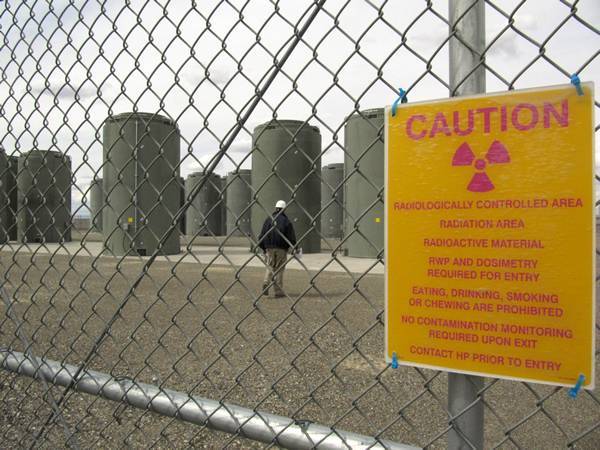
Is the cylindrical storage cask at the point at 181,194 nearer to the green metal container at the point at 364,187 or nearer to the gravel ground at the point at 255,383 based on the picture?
the gravel ground at the point at 255,383

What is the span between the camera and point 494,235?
3.23 feet

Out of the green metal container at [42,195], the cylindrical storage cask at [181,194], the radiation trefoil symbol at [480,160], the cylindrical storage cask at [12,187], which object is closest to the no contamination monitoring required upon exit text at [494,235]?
the radiation trefoil symbol at [480,160]

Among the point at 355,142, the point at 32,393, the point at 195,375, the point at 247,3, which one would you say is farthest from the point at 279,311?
the point at 355,142

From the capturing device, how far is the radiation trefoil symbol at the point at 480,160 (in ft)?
3.21

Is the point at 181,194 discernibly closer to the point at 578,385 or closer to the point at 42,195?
the point at 42,195

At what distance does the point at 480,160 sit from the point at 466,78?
218 mm

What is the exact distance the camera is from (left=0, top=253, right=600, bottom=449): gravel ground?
1951 millimetres

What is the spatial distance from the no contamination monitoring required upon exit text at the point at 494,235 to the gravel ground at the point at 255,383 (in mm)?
303

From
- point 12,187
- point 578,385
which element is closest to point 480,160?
point 578,385

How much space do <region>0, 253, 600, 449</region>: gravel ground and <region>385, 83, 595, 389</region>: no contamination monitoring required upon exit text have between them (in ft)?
1.00

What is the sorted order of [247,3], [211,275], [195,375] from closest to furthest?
[247,3], [195,375], [211,275]

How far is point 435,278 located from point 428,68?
0.55m

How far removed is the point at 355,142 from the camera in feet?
42.6

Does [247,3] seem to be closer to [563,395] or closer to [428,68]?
[428,68]
